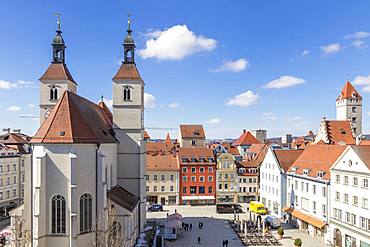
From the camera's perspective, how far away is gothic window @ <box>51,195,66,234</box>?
2806cm

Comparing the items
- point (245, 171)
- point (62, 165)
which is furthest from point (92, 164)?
point (245, 171)

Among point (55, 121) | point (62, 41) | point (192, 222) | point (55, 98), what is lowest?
point (192, 222)

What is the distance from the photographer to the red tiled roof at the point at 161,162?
62375 millimetres

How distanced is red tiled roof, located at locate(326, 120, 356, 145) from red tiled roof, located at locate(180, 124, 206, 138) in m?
28.2

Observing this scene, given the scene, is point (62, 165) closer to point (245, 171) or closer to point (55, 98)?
point (55, 98)

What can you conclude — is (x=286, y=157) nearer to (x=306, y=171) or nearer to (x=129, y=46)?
(x=306, y=171)

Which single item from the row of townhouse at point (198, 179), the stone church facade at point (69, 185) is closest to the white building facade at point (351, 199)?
the stone church facade at point (69, 185)

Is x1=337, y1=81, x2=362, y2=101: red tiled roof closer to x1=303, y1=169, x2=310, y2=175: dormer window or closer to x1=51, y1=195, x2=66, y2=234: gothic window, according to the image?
x1=303, y1=169, x2=310, y2=175: dormer window

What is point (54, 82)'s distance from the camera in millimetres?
42656

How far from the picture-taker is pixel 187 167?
6272cm

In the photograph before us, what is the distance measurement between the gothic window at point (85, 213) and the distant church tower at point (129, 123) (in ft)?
39.2

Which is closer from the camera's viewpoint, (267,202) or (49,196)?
(49,196)

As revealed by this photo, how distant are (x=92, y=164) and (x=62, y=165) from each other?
252 centimetres

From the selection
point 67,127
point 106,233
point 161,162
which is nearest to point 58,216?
point 106,233
